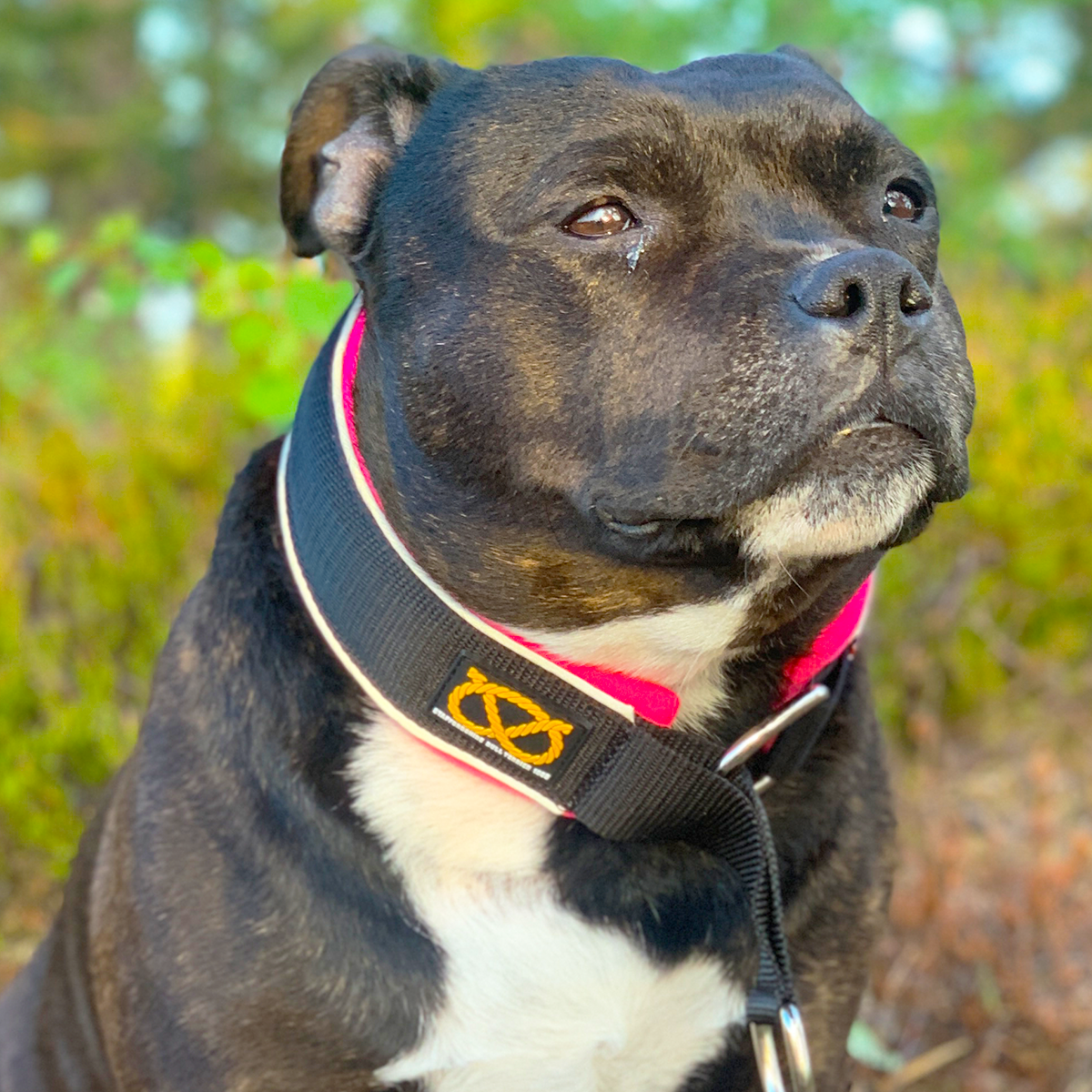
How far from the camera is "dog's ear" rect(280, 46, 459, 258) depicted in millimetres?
2602

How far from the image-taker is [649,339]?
2.15 meters

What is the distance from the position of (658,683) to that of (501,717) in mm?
316

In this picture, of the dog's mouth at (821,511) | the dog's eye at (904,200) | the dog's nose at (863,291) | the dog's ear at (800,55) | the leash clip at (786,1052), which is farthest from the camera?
the dog's ear at (800,55)

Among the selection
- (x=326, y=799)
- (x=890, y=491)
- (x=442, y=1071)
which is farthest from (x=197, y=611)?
(x=890, y=491)

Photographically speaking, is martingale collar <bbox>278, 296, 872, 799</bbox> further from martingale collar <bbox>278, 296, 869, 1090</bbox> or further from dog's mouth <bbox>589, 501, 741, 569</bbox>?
dog's mouth <bbox>589, 501, 741, 569</bbox>

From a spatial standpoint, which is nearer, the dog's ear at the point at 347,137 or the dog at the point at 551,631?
the dog at the point at 551,631

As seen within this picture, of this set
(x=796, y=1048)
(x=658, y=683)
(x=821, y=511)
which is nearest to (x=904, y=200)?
(x=821, y=511)

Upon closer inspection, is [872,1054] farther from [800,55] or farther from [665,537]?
[800,55]

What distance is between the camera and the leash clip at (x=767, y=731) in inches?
90.8

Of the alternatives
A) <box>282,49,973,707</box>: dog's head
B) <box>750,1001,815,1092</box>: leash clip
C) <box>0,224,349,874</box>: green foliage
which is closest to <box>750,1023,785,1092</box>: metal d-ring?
<box>750,1001,815,1092</box>: leash clip

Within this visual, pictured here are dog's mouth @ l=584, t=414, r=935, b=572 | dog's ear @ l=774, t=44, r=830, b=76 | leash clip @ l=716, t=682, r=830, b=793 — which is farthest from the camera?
dog's ear @ l=774, t=44, r=830, b=76

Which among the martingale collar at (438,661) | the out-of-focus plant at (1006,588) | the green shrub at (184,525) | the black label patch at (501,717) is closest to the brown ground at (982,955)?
the green shrub at (184,525)

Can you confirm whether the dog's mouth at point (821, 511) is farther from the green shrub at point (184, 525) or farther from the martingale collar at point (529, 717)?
the green shrub at point (184, 525)

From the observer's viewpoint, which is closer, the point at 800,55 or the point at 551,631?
the point at 551,631
